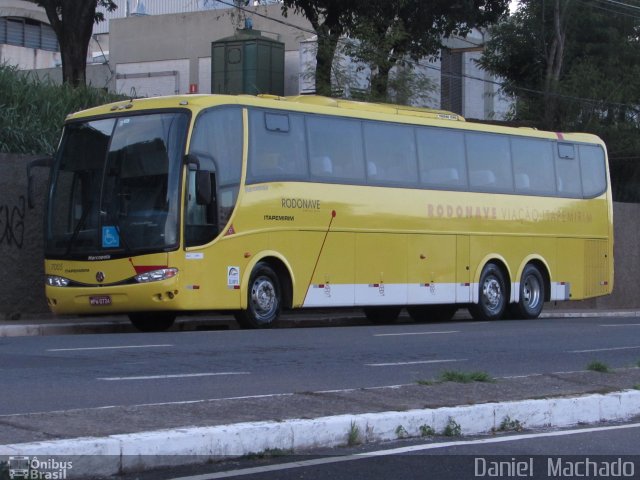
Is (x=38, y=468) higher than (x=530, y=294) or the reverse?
the reverse

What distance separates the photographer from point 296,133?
762 inches

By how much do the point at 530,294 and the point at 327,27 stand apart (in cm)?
976

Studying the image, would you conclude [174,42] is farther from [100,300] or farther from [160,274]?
[160,274]

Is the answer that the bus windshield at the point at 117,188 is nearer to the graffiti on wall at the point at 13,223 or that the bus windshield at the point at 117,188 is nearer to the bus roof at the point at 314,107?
the bus roof at the point at 314,107

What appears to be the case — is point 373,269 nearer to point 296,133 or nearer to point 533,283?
point 296,133

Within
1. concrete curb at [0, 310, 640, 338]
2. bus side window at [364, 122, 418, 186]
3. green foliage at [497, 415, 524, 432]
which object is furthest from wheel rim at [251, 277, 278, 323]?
green foliage at [497, 415, 524, 432]

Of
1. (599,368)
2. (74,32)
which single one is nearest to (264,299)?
(599,368)

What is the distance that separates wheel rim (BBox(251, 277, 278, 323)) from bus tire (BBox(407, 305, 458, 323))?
226 inches

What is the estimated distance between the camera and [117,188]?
58.0 feet

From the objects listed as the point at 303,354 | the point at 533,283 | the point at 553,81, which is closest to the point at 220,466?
the point at 303,354

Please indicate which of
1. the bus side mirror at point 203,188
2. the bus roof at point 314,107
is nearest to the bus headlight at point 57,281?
the bus side mirror at point 203,188

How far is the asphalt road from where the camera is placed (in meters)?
9.93

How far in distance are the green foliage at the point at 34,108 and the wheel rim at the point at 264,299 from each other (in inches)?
231

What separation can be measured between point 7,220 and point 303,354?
819 cm
